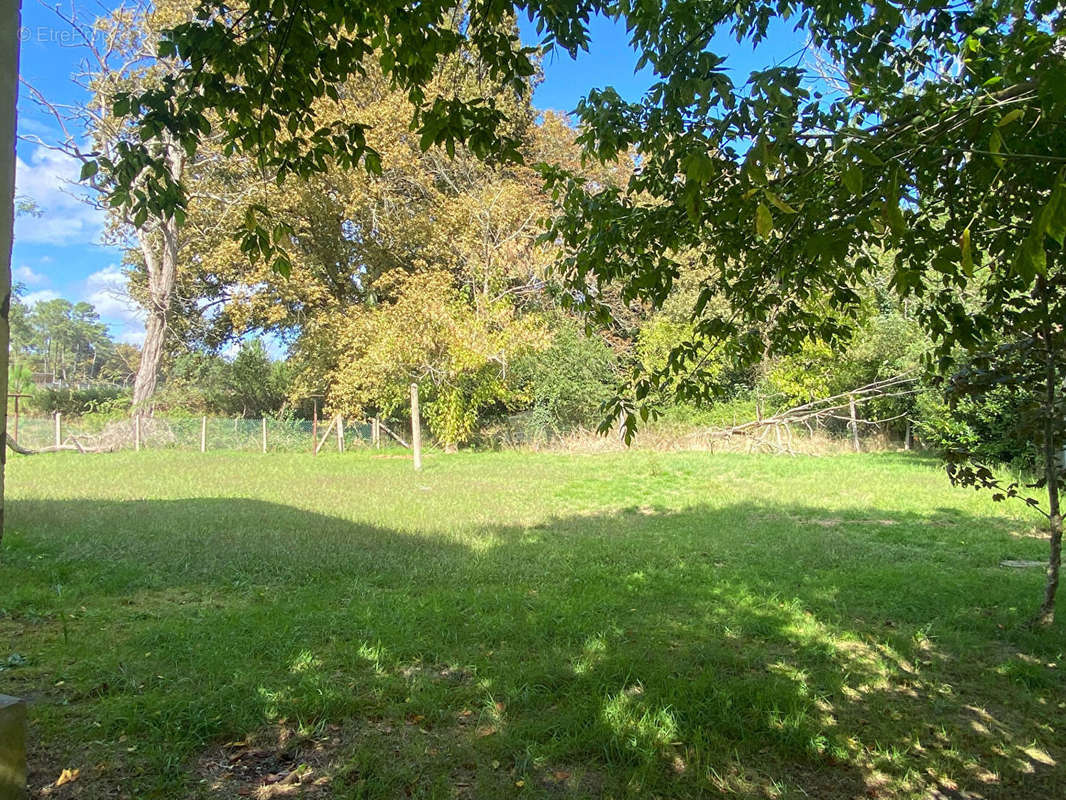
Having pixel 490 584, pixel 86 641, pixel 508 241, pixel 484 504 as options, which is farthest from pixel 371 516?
pixel 508 241

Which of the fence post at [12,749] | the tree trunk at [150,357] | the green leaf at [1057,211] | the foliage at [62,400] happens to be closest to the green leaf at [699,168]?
the green leaf at [1057,211]

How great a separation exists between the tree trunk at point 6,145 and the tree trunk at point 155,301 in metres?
19.6

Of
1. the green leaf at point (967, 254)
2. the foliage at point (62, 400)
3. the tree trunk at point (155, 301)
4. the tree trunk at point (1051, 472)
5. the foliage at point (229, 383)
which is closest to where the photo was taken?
the green leaf at point (967, 254)

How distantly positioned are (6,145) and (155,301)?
20.7 metres

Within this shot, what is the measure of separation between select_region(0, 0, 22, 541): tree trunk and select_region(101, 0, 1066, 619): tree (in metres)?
1.07

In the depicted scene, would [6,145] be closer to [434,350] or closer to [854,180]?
[854,180]

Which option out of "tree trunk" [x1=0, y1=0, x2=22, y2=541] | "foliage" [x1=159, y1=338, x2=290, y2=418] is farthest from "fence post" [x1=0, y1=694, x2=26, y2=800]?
"foliage" [x1=159, y1=338, x2=290, y2=418]

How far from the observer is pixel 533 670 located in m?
3.33

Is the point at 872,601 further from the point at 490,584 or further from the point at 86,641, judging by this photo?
the point at 86,641

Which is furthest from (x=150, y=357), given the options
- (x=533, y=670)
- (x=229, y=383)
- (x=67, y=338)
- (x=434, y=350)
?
(x=67, y=338)

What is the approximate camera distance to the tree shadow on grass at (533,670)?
249cm

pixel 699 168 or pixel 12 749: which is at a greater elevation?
pixel 699 168

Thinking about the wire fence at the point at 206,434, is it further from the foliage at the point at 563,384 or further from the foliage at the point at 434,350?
the foliage at the point at 563,384

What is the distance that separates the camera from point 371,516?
8250 millimetres
